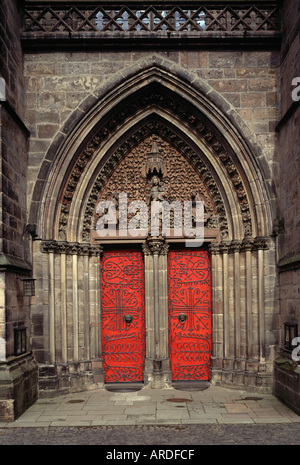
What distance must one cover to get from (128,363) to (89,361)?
2.44 ft

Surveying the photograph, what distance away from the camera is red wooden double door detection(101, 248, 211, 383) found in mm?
8789

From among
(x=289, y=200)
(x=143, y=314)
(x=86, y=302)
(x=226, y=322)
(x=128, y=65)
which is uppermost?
(x=128, y=65)

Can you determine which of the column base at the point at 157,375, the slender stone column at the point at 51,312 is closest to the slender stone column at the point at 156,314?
the column base at the point at 157,375

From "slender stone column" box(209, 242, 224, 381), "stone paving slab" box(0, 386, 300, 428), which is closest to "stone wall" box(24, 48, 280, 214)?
"slender stone column" box(209, 242, 224, 381)

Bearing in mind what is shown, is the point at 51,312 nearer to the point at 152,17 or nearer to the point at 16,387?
the point at 16,387

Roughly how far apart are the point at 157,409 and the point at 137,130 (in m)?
4.78

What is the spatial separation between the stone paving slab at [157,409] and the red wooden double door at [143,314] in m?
0.62

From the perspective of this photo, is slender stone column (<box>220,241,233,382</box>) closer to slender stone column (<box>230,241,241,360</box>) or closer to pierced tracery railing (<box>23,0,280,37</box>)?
slender stone column (<box>230,241,241,360</box>)

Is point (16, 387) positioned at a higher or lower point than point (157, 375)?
higher

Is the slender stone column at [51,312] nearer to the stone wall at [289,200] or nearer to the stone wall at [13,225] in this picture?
the stone wall at [13,225]

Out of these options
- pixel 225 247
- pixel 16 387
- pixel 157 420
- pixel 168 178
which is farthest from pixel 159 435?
pixel 168 178

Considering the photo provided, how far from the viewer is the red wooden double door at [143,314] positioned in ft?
28.8

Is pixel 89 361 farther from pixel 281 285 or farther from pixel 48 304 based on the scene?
pixel 281 285

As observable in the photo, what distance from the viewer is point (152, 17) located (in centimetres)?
836
